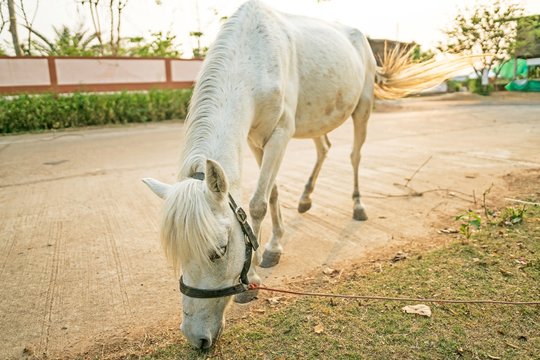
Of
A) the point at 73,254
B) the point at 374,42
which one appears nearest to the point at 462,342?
the point at 73,254

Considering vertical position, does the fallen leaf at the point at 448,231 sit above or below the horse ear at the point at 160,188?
below

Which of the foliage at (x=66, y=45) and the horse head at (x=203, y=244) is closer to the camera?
the horse head at (x=203, y=244)

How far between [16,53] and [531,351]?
61.9 feet

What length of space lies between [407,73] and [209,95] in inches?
138

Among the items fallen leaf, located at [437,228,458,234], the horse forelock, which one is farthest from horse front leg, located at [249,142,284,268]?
fallen leaf, located at [437,228,458,234]

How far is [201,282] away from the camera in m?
1.77

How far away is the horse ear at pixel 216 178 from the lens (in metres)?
1.64

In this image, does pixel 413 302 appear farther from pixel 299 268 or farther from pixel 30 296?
pixel 30 296

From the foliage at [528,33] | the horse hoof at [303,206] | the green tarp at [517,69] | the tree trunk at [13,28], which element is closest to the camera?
the horse hoof at [303,206]

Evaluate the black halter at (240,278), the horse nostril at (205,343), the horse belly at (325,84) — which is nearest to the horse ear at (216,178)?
the black halter at (240,278)

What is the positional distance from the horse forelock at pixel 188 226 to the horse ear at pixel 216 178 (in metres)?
0.06

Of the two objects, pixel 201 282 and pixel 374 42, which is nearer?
pixel 201 282

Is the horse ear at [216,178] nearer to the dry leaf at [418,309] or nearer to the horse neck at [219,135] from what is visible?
the horse neck at [219,135]

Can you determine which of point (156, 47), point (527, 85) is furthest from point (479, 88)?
point (156, 47)
